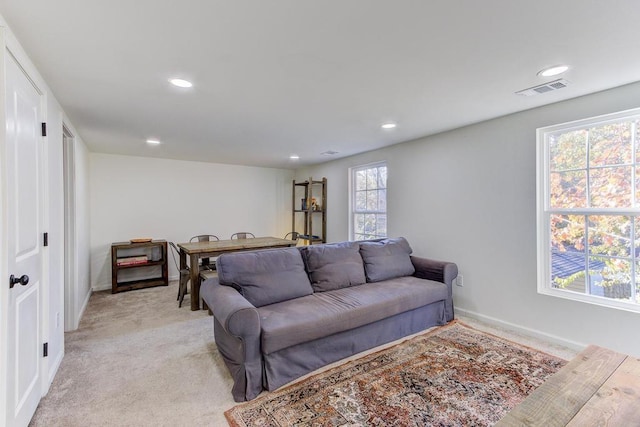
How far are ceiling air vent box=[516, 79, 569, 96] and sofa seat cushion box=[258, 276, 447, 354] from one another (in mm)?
1911

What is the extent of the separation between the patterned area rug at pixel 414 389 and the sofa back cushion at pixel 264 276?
0.71 metres

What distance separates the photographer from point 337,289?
2.95m

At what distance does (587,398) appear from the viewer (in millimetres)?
1194

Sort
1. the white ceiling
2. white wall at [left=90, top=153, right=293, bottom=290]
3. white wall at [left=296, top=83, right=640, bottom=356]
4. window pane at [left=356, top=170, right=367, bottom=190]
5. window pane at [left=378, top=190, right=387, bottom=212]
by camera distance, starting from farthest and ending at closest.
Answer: window pane at [left=356, top=170, right=367, bottom=190]
white wall at [left=90, top=153, right=293, bottom=290]
window pane at [left=378, top=190, right=387, bottom=212]
white wall at [left=296, top=83, right=640, bottom=356]
the white ceiling

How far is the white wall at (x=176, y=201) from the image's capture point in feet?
15.7

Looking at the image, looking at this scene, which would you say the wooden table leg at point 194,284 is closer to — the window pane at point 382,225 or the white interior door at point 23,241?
the white interior door at point 23,241

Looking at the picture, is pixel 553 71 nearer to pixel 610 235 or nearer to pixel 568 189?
pixel 568 189

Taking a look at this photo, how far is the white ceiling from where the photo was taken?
1390 mm

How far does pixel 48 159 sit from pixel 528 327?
14.1 ft

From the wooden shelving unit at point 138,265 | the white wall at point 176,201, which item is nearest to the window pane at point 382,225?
the white wall at point 176,201

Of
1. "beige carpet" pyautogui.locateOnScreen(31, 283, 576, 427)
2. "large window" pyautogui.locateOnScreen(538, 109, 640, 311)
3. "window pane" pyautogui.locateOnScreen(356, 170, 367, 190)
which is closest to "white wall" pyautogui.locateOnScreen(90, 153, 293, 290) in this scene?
"beige carpet" pyautogui.locateOnScreen(31, 283, 576, 427)

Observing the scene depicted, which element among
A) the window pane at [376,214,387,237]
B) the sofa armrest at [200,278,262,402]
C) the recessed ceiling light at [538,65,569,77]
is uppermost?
the recessed ceiling light at [538,65,569,77]

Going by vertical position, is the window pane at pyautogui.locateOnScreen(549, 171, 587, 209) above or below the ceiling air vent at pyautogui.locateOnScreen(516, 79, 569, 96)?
below

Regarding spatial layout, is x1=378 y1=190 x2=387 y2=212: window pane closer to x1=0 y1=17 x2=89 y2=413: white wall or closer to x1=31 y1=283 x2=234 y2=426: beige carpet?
x1=31 y1=283 x2=234 y2=426: beige carpet
